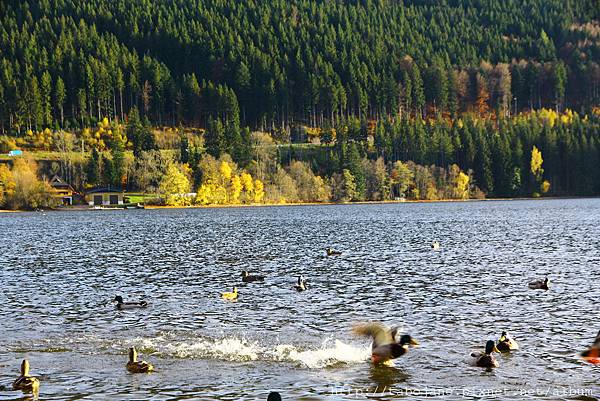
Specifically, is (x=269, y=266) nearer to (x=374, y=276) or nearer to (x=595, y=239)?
(x=374, y=276)

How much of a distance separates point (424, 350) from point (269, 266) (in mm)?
30019

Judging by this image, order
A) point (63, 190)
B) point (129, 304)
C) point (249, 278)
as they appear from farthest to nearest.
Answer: point (63, 190)
point (249, 278)
point (129, 304)

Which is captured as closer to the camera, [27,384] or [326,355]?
[27,384]

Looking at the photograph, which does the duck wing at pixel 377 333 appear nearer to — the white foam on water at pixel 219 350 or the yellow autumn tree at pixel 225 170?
the white foam on water at pixel 219 350

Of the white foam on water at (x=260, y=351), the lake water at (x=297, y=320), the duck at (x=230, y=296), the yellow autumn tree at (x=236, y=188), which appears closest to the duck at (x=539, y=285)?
the lake water at (x=297, y=320)

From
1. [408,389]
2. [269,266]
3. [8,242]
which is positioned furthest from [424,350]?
[8,242]

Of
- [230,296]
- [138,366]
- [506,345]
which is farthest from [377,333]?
[230,296]

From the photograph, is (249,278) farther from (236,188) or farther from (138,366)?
(236,188)

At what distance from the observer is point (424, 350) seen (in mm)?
25406

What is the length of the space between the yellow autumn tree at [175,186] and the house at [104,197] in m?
12.0

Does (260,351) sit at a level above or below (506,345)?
below

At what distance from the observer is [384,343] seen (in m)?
23.3

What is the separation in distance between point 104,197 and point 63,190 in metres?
10.5

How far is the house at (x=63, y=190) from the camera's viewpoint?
188 meters
